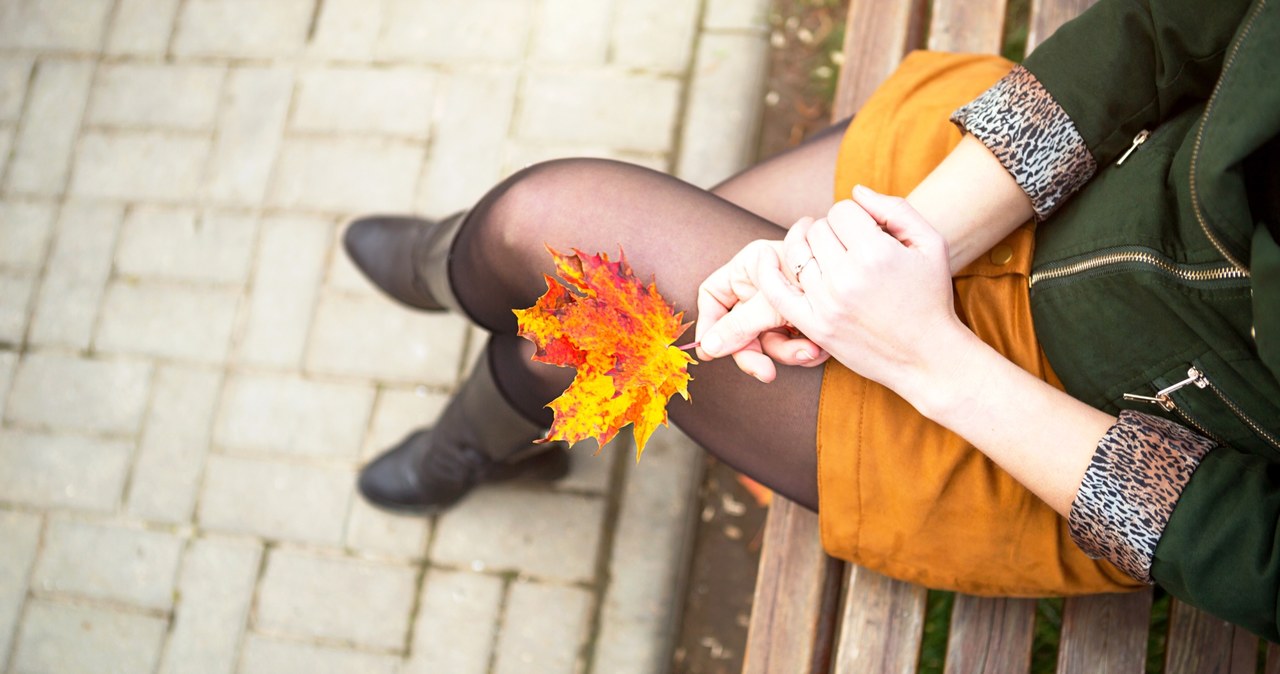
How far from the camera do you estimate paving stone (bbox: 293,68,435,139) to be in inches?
93.4

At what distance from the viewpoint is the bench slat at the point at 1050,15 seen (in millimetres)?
1603

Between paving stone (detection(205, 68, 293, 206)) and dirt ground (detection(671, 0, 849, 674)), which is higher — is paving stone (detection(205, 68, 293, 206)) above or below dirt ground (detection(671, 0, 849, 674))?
above

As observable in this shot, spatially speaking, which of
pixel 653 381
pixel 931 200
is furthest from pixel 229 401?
pixel 931 200

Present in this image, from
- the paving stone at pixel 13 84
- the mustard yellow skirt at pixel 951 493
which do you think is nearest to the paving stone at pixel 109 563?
the paving stone at pixel 13 84

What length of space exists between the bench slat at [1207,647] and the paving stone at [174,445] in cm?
213

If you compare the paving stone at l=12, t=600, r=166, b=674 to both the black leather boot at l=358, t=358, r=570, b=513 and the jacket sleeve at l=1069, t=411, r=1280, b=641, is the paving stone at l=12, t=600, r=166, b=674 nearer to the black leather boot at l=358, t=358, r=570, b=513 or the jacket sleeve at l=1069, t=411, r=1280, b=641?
the black leather boot at l=358, t=358, r=570, b=513

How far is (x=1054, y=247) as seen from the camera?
1.14 meters

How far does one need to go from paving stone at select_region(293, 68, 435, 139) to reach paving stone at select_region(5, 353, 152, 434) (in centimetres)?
81

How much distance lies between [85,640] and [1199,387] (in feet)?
7.94

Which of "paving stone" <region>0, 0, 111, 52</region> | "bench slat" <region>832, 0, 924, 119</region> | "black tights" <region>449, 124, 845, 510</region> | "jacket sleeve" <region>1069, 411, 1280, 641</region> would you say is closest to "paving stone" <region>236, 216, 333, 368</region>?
"paving stone" <region>0, 0, 111, 52</region>

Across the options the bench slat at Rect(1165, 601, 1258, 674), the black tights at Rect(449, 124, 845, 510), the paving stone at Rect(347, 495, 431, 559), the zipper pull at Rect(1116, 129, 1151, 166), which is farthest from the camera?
the paving stone at Rect(347, 495, 431, 559)

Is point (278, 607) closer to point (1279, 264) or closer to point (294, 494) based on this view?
point (294, 494)

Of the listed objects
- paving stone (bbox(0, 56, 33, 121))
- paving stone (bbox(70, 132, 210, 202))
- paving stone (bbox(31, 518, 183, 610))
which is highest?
paving stone (bbox(0, 56, 33, 121))

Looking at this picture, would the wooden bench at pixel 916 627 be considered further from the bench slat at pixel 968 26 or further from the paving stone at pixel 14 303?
the paving stone at pixel 14 303
